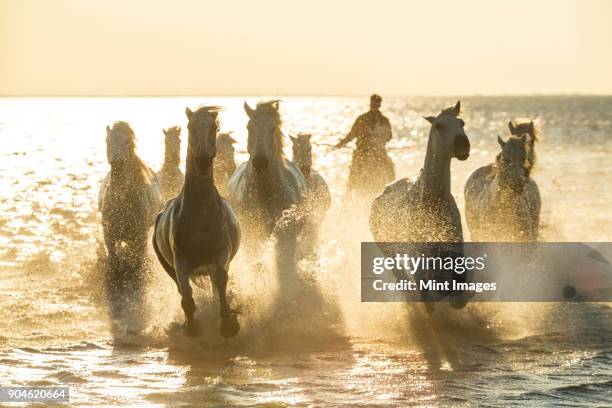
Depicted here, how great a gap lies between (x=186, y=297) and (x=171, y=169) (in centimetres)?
597

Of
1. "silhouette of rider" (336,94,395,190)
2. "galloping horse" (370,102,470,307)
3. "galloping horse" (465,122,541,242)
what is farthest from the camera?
"silhouette of rider" (336,94,395,190)

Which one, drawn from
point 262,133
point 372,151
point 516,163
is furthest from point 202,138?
point 372,151

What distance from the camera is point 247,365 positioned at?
9273 mm

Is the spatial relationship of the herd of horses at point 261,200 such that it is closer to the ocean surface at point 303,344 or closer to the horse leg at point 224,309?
the horse leg at point 224,309

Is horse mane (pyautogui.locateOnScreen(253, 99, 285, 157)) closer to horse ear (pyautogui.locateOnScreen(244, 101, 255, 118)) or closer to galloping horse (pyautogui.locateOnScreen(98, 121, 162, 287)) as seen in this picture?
horse ear (pyautogui.locateOnScreen(244, 101, 255, 118))

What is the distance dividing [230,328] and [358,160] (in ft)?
19.5

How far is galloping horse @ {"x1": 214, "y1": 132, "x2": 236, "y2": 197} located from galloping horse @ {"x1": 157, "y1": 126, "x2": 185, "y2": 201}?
28.4 inches

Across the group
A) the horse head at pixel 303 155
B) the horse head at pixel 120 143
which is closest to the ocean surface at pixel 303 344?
the horse head at pixel 303 155

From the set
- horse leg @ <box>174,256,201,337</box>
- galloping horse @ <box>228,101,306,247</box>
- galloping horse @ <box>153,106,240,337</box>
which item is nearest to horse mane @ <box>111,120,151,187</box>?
galloping horse @ <box>228,101,306,247</box>

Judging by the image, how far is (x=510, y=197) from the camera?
11.6m

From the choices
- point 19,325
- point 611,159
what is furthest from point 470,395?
point 611,159

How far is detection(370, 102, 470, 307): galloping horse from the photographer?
1005cm

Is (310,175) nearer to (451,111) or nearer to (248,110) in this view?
(248,110)

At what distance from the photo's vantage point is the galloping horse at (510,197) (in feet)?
37.0
